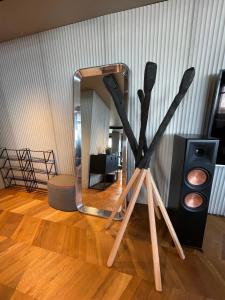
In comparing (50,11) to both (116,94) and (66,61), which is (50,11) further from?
(116,94)

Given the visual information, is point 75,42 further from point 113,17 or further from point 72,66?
point 113,17

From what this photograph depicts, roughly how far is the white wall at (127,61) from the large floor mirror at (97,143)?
16cm

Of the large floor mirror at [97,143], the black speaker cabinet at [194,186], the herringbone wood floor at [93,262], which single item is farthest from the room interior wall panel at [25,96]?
the black speaker cabinet at [194,186]

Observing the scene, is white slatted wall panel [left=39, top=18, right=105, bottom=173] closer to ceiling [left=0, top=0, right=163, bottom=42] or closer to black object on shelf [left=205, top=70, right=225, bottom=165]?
ceiling [left=0, top=0, right=163, bottom=42]

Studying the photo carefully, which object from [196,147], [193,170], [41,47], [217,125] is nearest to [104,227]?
[193,170]

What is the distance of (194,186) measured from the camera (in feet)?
3.88

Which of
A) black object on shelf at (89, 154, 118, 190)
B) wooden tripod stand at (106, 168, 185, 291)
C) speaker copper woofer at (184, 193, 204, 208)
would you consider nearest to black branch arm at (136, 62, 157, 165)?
wooden tripod stand at (106, 168, 185, 291)

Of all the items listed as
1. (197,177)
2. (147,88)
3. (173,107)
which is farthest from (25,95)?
(197,177)

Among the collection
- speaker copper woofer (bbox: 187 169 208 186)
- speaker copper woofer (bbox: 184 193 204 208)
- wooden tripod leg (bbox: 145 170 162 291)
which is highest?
speaker copper woofer (bbox: 187 169 208 186)

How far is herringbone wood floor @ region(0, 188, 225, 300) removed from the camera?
1.01 meters

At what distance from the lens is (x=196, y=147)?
1132 millimetres

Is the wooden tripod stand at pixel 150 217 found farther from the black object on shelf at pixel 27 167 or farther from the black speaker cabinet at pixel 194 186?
the black object on shelf at pixel 27 167

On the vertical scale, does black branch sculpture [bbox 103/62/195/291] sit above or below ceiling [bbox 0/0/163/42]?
below

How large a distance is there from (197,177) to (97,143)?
1.05 m
